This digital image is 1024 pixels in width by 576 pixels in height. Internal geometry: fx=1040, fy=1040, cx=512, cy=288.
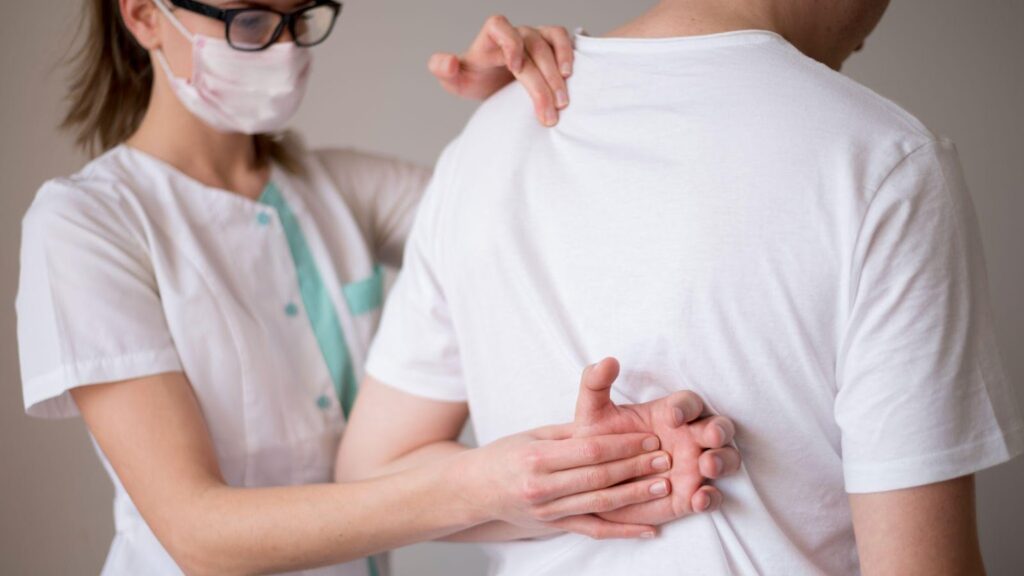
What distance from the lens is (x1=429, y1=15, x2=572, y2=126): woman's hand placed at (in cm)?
106

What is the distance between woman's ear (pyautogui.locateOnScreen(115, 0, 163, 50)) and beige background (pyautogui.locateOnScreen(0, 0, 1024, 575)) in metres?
0.64

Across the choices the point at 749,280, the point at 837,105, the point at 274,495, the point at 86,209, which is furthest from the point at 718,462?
the point at 86,209

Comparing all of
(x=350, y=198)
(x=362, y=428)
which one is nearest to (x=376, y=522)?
A: (x=362, y=428)

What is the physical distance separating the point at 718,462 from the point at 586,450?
12 centimetres

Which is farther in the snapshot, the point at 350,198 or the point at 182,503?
the point at 350,198

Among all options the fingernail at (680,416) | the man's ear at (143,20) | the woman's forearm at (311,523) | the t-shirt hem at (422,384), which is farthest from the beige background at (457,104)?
the fingernail at (680,416)

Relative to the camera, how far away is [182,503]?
49.0 inches

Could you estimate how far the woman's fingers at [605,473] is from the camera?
0.96m

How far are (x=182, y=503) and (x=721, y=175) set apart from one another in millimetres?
755

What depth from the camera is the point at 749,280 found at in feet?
2.98

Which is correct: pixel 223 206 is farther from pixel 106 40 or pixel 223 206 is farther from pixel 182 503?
pixel 182 503

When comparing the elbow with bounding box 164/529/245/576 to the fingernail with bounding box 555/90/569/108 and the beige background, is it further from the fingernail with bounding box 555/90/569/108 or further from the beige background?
the beige background

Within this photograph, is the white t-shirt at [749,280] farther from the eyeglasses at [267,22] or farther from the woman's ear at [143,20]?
the woman's ear at [143,20]

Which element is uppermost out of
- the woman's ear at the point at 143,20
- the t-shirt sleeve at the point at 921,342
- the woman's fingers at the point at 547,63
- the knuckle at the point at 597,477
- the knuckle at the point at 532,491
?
the woman's fingers at the point at 547,63
